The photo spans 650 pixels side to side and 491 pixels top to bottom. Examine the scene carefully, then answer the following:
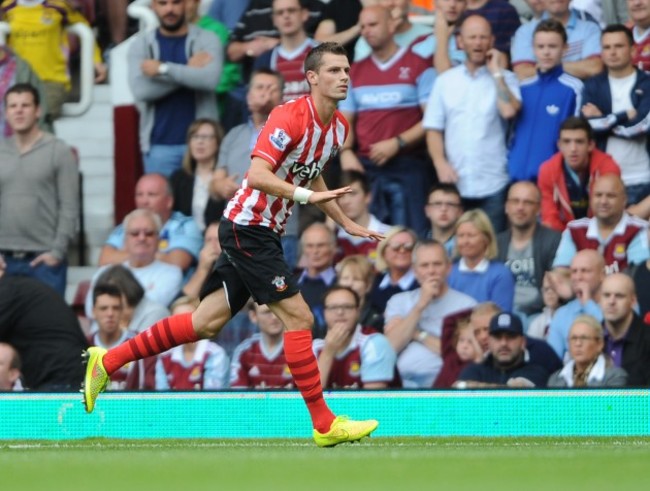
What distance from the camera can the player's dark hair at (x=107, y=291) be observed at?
1116 cm

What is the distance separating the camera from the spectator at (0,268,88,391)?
10227mm

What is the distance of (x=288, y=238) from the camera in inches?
473

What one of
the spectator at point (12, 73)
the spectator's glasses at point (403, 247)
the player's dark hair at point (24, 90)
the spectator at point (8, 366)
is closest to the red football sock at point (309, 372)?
the spectator at point (8, 366)

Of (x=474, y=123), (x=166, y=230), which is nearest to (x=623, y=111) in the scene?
(x=474, y=123)

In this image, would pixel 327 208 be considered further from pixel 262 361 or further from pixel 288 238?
pixel 288 238

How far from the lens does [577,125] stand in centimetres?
1132

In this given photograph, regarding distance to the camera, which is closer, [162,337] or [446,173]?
[162,337]

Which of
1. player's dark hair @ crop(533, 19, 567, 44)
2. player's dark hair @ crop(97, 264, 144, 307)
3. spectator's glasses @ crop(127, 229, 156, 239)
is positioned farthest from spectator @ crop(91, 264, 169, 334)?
player's dark hair @ crop(533, 19, 567, 44)

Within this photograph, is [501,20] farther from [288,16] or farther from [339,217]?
[339,217]

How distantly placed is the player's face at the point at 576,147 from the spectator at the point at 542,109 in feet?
1.28

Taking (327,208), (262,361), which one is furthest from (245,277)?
(262,361)

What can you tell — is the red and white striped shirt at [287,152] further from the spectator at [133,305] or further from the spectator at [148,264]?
the spectator at [148,264]

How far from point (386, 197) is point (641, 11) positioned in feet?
7.50

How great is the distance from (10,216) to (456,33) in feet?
11.9
